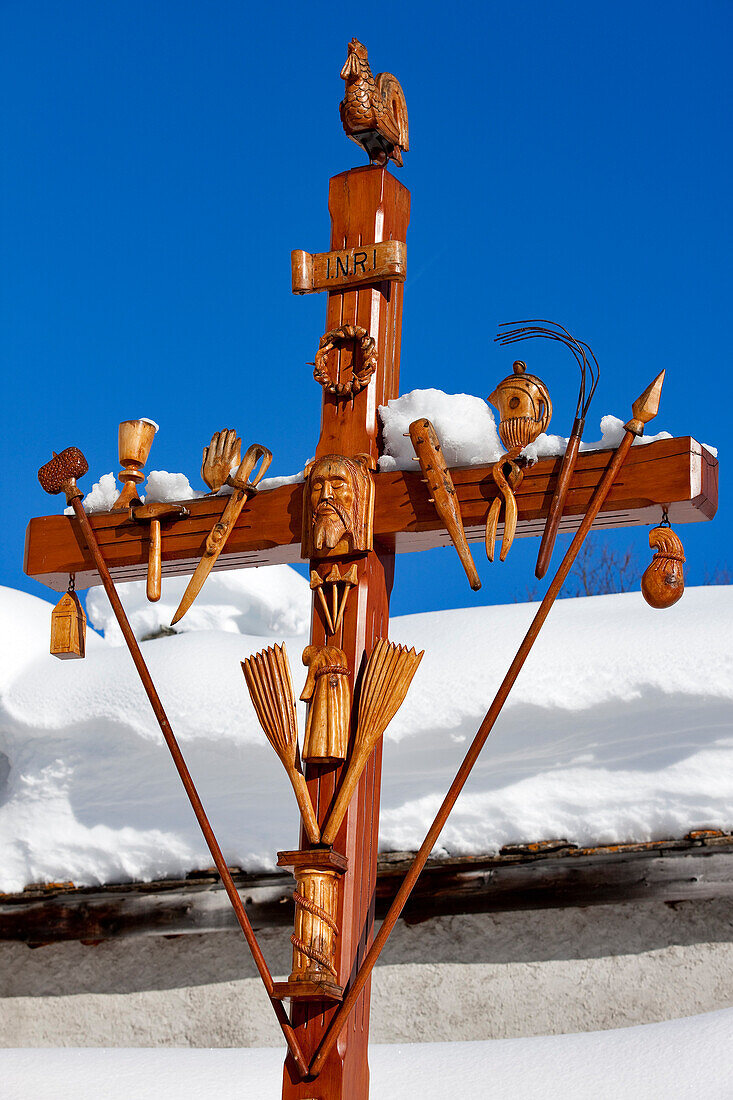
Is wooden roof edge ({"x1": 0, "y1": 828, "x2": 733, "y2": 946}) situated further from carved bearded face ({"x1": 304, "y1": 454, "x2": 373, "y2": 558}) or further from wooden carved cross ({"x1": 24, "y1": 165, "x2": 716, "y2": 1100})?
carved bearded face ({"x1": 304, "y1": 454, "x2": 373, "y2": 558})

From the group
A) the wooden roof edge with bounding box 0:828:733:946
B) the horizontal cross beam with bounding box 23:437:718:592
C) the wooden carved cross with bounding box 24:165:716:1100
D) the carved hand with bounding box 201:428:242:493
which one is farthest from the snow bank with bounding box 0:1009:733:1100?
the carved hand with bounding box 201:428:242:493

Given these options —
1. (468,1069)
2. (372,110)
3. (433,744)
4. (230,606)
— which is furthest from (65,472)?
(230,606)

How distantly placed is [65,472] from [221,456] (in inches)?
16.3

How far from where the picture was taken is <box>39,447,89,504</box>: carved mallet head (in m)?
3.13

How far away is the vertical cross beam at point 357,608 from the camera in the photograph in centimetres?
243

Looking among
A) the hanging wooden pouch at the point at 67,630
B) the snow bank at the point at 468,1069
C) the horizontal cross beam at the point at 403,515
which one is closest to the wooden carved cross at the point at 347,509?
the horizontal cross beam at the point at 403,515

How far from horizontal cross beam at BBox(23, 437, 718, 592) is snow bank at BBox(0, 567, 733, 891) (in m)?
2.18

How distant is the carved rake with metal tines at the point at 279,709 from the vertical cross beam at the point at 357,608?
0.05 m

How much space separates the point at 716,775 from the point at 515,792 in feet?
2.47

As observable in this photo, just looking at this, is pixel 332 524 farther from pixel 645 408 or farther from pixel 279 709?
pixel 645 408

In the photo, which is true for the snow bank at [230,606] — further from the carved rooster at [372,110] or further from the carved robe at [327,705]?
the carved robe at [327,705]

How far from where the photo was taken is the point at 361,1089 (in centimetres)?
249

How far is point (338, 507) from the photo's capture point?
2723 mm

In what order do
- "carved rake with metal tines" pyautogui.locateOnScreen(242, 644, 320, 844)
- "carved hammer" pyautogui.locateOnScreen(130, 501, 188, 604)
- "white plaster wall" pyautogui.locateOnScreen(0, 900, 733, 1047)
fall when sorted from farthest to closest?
"white plaster wall" pyautogui.locateOnScreen(0, 900, 733, 1047)
"carved hammer" pyautogui.locateOnScreen(130, 501, 188, 604)
"carved rake with metal tines" pyautogui.locateOnScreen(242, 644, 320, 844)
